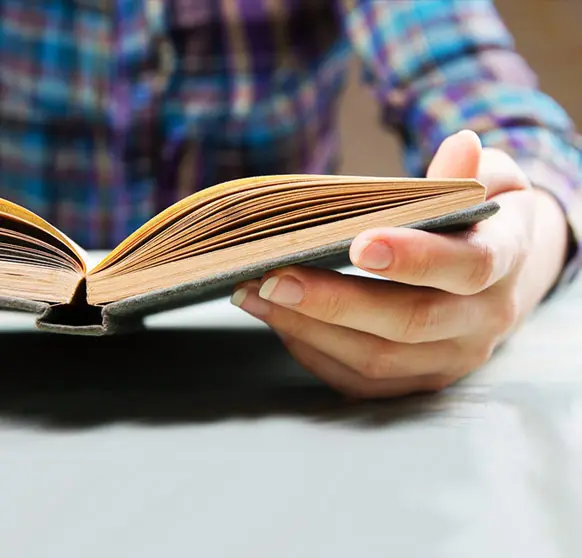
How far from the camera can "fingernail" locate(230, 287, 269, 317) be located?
1.21ft

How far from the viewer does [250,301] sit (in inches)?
14.7

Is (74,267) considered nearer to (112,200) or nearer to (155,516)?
(155,516)

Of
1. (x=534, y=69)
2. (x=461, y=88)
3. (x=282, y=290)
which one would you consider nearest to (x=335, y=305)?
(x=282, y=290)

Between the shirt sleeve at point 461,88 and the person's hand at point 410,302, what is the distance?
24 cm

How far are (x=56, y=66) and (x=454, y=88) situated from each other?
0.65 meters

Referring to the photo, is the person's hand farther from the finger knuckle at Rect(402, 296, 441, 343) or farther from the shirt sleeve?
the shirt sleeve

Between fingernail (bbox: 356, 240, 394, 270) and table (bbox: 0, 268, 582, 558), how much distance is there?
0.32 ft

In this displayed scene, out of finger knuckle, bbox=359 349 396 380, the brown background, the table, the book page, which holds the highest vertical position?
the brown background

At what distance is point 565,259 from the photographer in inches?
24.9

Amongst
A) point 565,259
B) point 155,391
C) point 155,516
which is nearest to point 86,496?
point 155,516

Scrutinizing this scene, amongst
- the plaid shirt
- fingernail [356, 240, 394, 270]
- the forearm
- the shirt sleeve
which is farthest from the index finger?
the plaid shirt

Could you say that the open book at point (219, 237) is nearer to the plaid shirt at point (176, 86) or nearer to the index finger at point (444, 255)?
the index finger at point (444, 255)

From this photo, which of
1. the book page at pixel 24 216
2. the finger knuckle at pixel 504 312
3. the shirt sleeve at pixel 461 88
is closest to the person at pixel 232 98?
the shirt sleeve at pixel 461 88

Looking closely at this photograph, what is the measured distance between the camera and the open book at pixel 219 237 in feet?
Answer: 1.07
